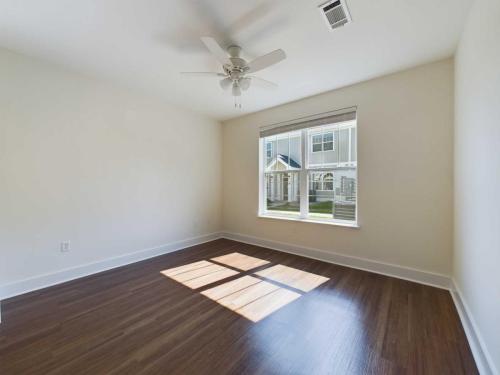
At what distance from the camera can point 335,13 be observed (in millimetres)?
1826

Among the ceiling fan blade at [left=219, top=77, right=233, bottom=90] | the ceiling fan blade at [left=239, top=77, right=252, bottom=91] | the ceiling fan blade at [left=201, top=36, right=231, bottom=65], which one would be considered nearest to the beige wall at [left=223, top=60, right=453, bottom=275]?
the ceiling fan blade at [left=239, top=77, right=252, bottom=91]

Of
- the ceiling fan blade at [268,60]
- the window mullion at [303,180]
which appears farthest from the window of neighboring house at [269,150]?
the ceiling fan blade at [268,60]

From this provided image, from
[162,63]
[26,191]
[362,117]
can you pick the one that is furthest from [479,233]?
[26,191]

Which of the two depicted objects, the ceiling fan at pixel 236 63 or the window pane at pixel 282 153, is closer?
the ceiling fan at pixel 236 63

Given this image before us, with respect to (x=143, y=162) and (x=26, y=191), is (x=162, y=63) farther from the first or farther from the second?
(x=26, y=191)

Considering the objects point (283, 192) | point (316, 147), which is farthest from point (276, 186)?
point (316, 147)

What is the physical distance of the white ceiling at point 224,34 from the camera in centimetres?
179

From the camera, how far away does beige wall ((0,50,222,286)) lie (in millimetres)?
2373

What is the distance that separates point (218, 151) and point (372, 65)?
124 inches

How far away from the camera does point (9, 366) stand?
4.77 ft

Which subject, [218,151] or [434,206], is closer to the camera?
[434,206]

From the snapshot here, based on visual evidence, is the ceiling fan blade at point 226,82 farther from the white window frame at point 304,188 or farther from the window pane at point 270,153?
the window pane at point 270,153

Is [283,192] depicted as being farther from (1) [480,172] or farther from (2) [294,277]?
(1) [480,172]

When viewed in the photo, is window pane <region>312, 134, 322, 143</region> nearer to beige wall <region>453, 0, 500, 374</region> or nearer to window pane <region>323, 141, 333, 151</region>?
window pane <region>323, 141, 333, 151</region>
